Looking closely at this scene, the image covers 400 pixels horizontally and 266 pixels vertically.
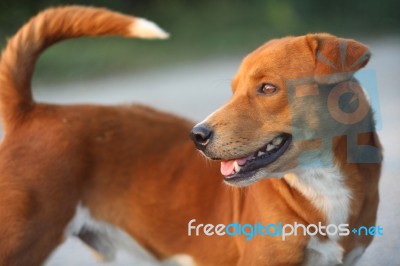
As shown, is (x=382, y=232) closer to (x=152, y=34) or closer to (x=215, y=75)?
(x=152, y=34)

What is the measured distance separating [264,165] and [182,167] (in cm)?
66

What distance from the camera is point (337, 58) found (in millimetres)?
2152

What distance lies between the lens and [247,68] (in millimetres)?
2328

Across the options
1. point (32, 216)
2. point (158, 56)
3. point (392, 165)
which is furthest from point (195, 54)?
point (32, 216)

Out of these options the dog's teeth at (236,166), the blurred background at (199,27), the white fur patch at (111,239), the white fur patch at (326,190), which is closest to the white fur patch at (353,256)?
the white fur patch at (326,190)

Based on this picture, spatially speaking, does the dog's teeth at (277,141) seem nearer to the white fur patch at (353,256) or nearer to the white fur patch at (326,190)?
the white fur patch at (326,190)

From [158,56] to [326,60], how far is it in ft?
10.5

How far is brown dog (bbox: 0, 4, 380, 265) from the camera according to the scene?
2209mm

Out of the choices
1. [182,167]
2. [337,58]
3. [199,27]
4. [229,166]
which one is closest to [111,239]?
[182,167]

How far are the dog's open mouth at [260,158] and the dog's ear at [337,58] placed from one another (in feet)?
0.80

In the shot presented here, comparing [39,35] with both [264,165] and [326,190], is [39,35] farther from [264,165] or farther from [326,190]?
[326,190]

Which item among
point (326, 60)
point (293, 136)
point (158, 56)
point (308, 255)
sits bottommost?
point (158, 56)

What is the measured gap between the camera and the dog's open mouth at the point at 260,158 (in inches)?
87.4

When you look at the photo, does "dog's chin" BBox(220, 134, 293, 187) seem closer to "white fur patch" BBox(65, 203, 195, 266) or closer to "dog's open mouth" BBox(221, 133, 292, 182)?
"dog's open mouth" BBox(221, 133, 292, 182)
